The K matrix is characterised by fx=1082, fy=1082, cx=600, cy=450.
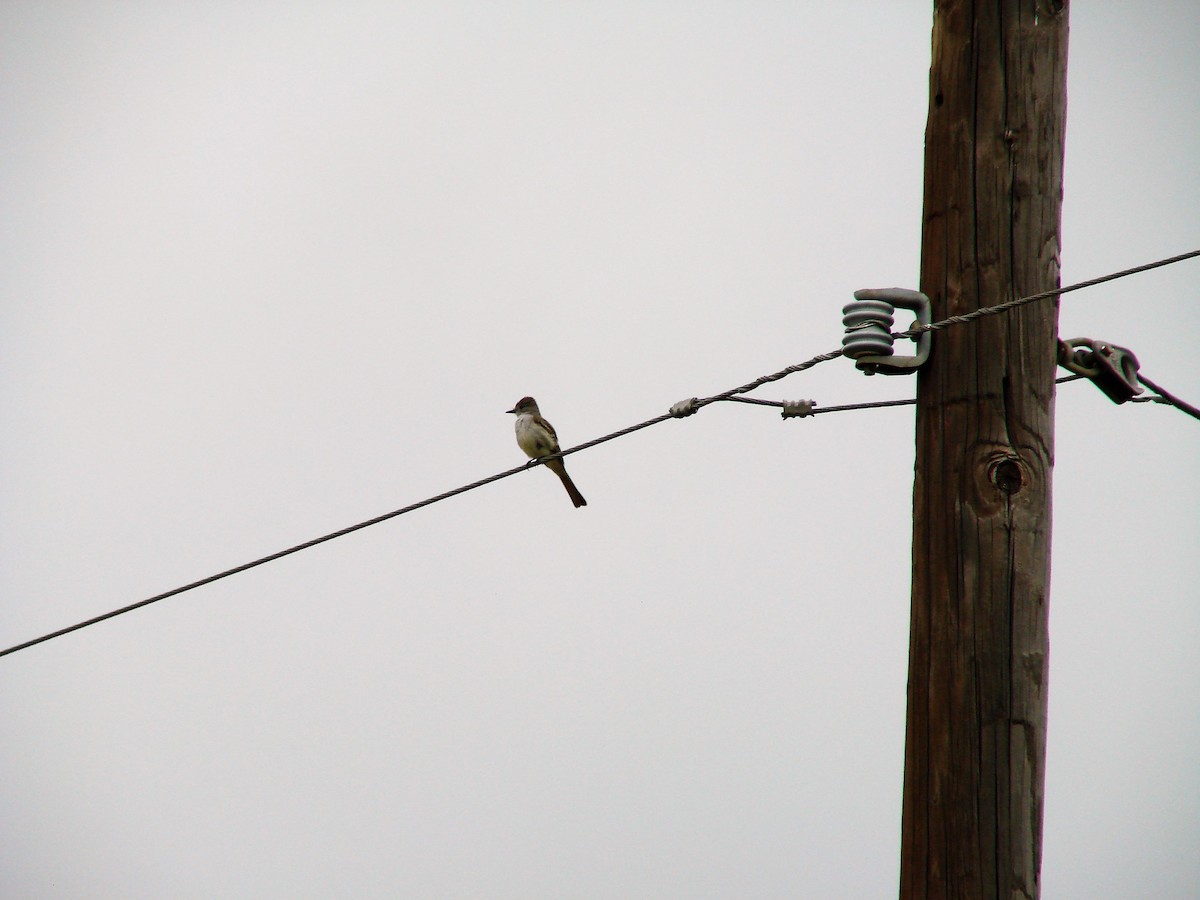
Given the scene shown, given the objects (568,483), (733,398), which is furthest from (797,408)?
(568,483)

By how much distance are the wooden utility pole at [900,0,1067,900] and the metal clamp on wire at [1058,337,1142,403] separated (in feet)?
1.18

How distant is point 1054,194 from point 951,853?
5.81 feet

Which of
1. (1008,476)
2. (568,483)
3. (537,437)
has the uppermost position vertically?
(537,437)

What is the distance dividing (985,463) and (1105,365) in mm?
761

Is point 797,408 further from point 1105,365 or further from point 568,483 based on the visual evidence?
point 568,483

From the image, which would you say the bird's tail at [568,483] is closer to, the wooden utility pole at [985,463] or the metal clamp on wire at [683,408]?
the metal clamp on wire at [683,408]

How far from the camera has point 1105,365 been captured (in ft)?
10.9

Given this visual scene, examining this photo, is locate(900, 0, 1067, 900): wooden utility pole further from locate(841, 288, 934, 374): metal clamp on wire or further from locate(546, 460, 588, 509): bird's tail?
locate(546, 460, 588, 509): bird's tail

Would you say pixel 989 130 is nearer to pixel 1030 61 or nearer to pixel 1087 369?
pixel 1030 61

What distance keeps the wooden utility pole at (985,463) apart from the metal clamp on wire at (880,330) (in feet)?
0.16

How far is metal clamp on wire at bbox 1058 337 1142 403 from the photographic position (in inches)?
128

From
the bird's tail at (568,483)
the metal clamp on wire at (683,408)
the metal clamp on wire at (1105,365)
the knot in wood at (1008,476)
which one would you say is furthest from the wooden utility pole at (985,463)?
the bird's tail at (568,483)

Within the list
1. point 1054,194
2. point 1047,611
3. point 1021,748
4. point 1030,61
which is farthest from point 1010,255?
point 1021,748

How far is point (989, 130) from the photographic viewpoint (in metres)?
2.96
